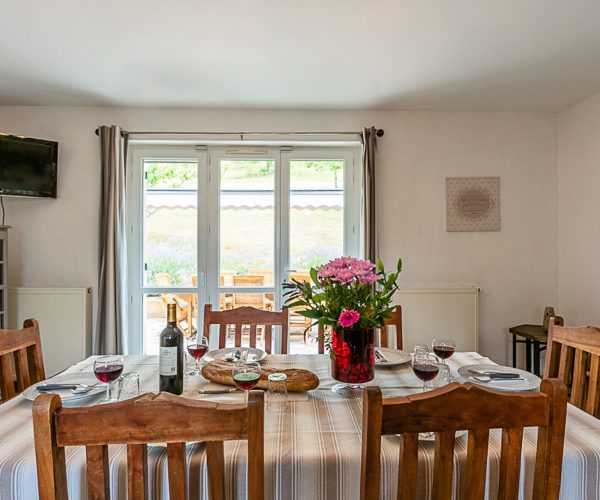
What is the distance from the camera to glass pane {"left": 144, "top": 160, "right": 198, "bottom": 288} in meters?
3.44

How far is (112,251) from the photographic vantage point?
124 inches

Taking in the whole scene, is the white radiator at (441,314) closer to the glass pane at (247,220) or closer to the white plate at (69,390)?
the glass pane at (247,220)

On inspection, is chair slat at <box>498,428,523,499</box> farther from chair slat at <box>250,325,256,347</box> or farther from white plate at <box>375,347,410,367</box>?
chair slat at <box>250,325,256,347</box>

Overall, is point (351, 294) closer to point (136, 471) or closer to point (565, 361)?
point (136, 471)

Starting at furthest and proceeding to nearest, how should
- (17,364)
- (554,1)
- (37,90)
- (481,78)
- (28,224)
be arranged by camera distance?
(28,224), (37,90), (481,78), (554,1), (17,364)

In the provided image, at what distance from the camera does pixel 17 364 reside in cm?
152

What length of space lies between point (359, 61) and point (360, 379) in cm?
205

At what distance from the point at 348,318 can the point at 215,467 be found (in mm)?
647

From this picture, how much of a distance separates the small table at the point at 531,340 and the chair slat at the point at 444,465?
261 centimetres

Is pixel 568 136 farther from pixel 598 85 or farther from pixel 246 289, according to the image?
pixel 246 289

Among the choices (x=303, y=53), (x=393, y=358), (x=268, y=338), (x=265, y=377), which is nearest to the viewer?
(x=265, y=377)

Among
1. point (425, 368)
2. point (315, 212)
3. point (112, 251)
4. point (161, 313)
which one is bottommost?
point (161, 313)

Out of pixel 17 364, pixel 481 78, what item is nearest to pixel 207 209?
pixel 17 364

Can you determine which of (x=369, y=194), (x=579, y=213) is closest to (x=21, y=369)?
(x=369, y=194)
